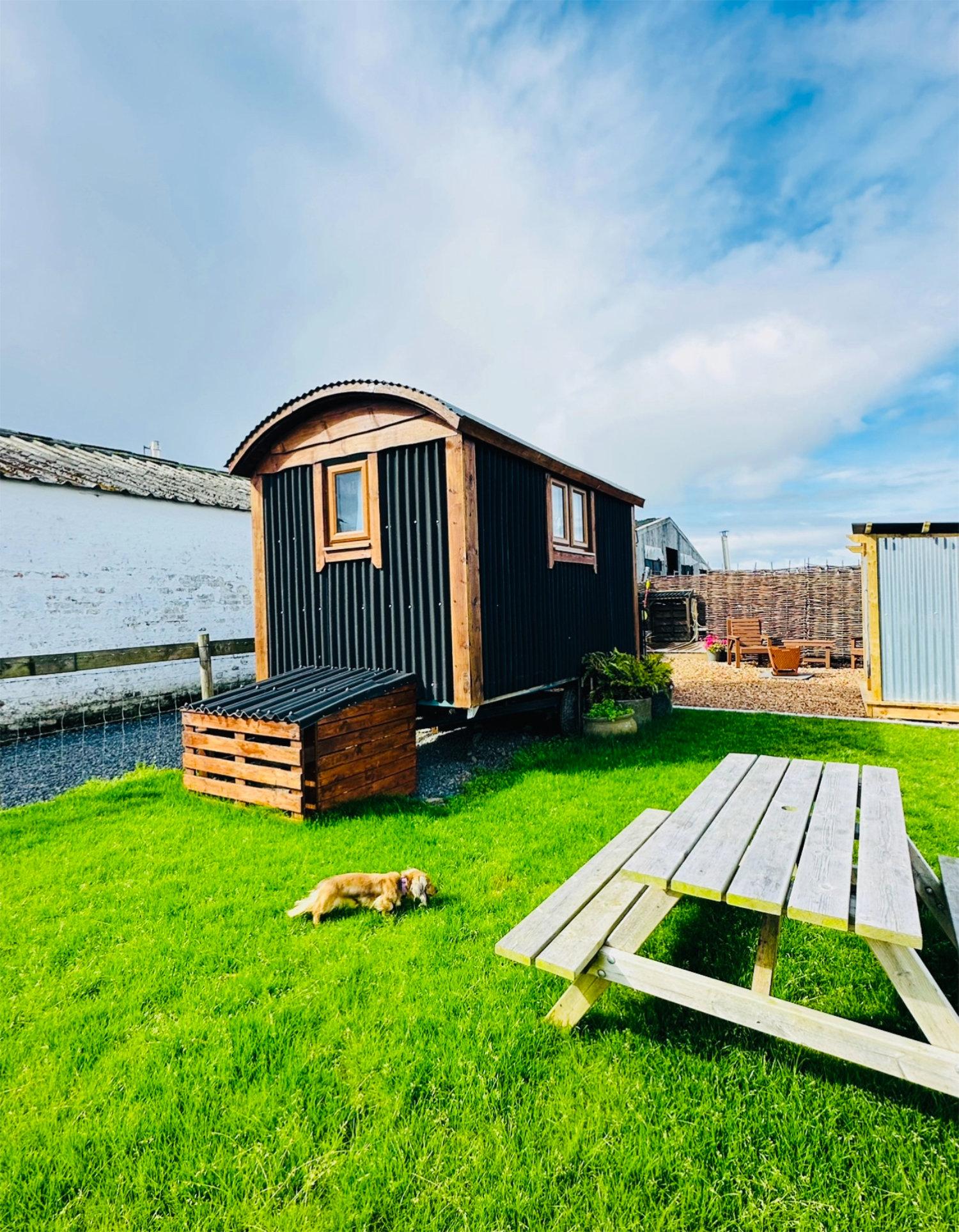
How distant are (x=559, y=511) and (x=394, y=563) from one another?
275 cm

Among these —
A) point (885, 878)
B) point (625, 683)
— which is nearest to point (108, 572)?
point (625, 683)

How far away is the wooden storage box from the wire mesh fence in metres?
1.89

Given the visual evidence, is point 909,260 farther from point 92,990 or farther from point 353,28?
point 92,990

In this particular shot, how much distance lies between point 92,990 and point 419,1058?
1.69m

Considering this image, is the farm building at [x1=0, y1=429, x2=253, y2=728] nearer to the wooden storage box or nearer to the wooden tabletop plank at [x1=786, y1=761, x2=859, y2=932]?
the wooden storage box

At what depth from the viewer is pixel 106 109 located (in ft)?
23.8

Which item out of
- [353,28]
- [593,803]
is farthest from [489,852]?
[353,28]

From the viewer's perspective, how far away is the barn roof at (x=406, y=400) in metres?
5.91

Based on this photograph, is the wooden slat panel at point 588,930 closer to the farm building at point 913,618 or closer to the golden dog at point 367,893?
the golden dog at point 367,893

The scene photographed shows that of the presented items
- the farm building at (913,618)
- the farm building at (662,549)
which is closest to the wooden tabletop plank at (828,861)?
the farm building at (913,618)

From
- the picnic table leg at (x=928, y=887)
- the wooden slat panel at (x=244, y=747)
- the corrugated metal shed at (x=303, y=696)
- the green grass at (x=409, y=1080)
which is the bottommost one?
the green grass at (x=409, y=1080)

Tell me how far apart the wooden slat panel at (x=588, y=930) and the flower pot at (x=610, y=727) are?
16.6ft

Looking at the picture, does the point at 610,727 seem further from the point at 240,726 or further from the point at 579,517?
the point at 240,726

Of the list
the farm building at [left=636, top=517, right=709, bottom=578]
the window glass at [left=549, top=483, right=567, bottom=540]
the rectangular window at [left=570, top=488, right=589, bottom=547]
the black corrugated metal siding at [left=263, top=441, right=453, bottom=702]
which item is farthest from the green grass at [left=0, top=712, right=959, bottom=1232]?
the farm building at [left=636, top=517, right=709, bottom=578]
